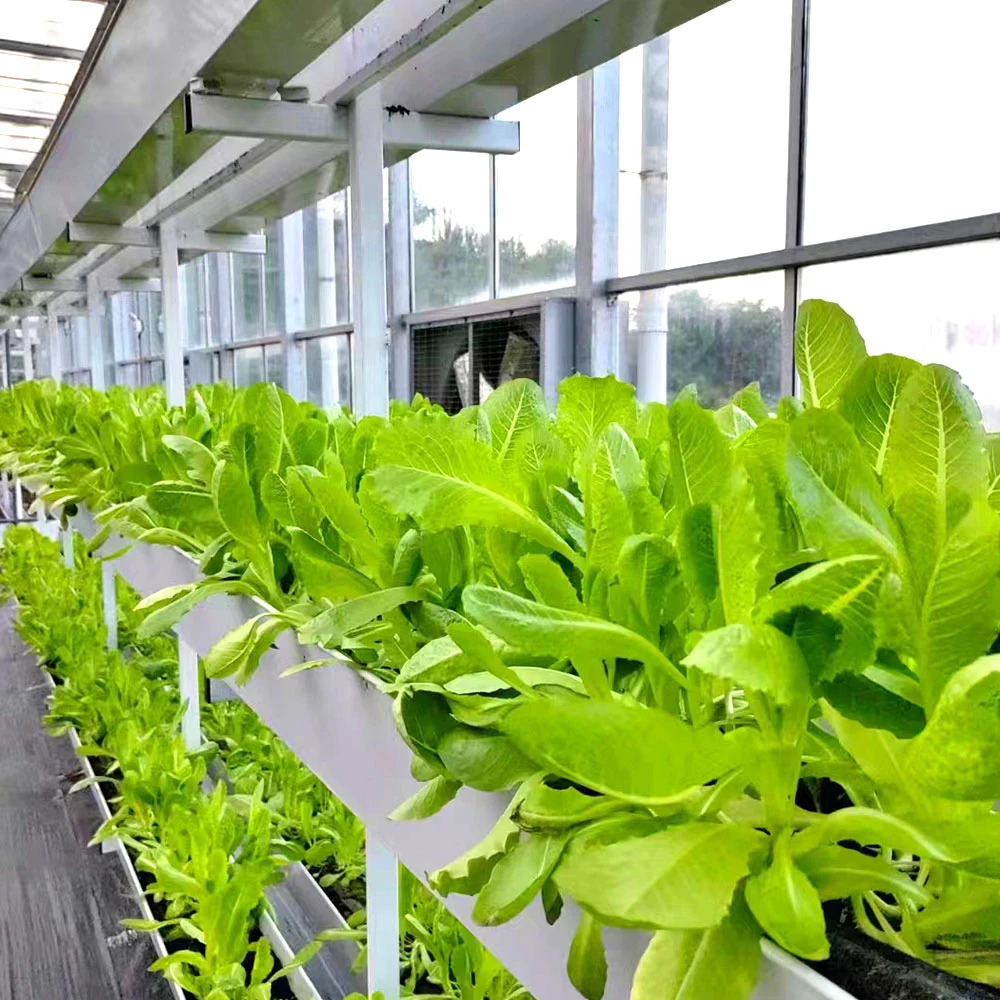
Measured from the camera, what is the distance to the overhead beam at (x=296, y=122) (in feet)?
3.08

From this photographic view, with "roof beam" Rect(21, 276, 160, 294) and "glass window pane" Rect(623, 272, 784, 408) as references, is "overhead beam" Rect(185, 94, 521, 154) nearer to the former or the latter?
"glass window pane" Rect(623, 272, 784, 408)

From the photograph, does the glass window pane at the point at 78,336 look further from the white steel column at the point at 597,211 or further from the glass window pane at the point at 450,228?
the white steel column at the point at 597,211

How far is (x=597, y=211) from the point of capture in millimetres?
3918

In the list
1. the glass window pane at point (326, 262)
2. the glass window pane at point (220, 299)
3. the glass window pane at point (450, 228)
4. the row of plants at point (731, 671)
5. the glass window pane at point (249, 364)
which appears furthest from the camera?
the glass window pane at point (220, 299)

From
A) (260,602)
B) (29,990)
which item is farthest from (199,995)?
(260,602)

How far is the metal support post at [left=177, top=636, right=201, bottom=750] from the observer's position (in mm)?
1635

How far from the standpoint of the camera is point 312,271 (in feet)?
21.5

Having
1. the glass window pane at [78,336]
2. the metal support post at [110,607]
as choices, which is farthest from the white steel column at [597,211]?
the glass window pane at [78,336]

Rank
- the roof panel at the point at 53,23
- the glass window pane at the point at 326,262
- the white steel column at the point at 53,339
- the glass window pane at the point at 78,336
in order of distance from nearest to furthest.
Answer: the roof panel at the point at 53,23 < the white steel column at the point at 53,339 < the glass window pane at the point at 78,336 < the glass window pane at the point at 326,262

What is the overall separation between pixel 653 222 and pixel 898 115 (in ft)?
4.14

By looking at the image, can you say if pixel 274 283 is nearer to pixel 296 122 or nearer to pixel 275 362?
pixel 275 362

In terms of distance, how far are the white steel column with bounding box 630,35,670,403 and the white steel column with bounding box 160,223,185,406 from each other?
6.94 ft

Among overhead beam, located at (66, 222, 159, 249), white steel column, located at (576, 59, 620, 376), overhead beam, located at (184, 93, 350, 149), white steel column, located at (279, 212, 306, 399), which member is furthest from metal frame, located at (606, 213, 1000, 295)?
white steel column, located at (279, 212, 306, 399)

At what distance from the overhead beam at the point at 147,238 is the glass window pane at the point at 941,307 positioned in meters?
1.61
